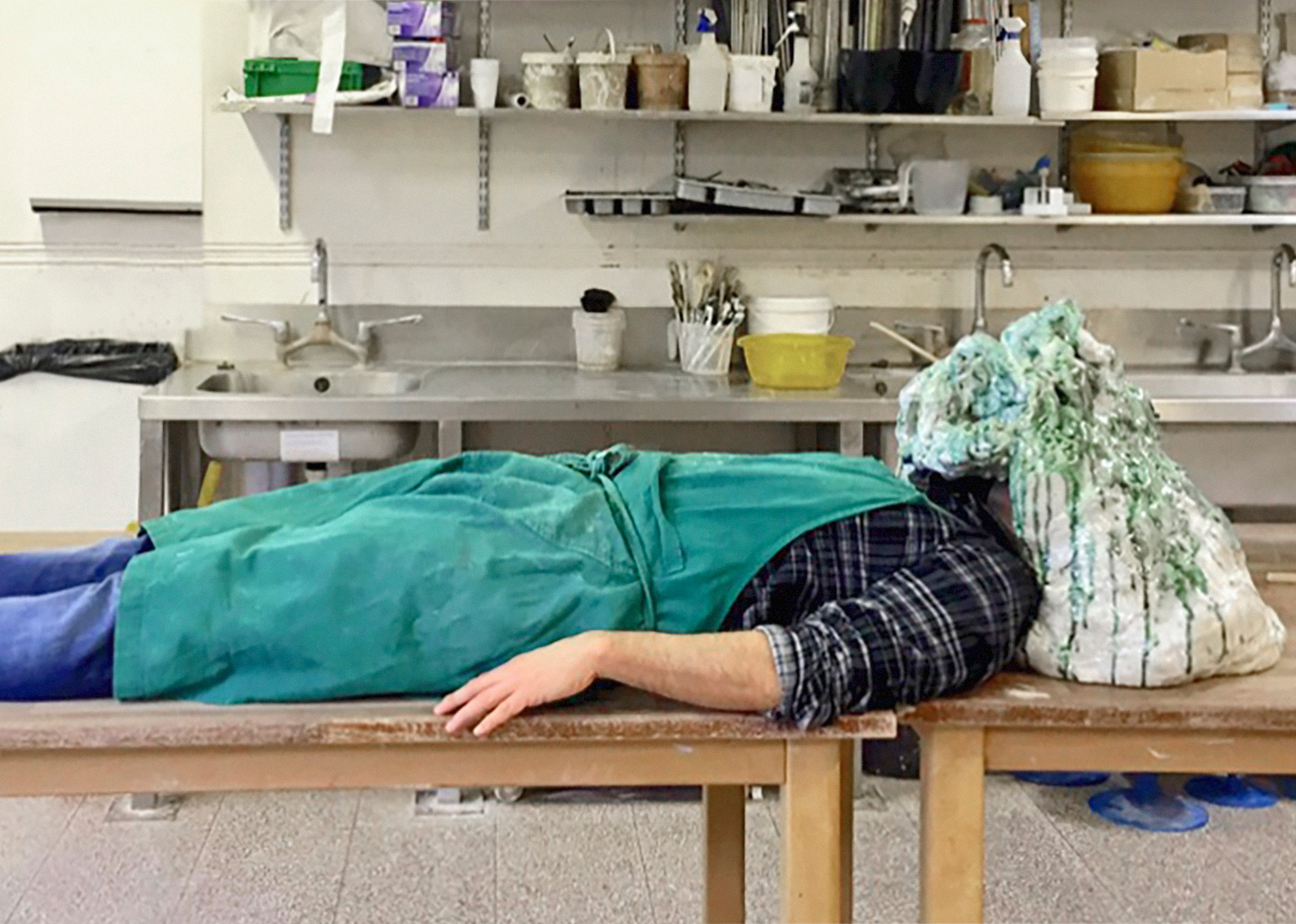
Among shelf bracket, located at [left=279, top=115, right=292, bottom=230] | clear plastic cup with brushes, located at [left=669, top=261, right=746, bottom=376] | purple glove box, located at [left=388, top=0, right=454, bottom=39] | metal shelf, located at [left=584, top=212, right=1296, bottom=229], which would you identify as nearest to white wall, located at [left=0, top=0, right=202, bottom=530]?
shelf bracket, located at [left=279, top=115, right=292, bottom=230]

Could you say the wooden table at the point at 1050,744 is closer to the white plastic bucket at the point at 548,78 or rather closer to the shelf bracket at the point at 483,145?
the white plastic bucket at the point at 548,78

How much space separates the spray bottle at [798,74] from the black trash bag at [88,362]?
66.5 inches

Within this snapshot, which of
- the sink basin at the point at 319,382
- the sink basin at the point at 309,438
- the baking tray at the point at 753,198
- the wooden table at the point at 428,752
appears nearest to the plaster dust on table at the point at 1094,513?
the wooden table at the point at 428,752

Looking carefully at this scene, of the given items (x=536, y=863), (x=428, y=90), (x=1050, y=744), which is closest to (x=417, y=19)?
(x=428, y=90)

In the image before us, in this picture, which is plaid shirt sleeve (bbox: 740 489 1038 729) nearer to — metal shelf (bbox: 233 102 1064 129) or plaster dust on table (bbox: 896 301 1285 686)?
plaster dust on table (bbox: 896 301 1285 686)

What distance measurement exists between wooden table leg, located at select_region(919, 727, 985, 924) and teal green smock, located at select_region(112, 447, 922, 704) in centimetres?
31

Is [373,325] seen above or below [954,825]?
above

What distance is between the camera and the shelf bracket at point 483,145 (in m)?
4.04

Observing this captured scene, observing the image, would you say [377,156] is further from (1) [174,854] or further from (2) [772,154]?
(1) [174,854]

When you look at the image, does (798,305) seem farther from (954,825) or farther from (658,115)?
(954,825)

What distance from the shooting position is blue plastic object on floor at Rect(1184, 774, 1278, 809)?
3.42 meters

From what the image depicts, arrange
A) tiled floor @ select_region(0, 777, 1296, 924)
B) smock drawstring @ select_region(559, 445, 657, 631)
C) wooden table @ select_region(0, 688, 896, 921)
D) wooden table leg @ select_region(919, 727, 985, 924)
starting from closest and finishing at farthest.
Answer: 1. wooden table @ select_region(0, 688, 896, 921)
2. wooden table leg @ select_region(919, 727, 985, 924)
3. smock drawstring @ select_region(559, 445, 657, 631)
4. tiled floor @ select_region(0, 777, 1296, 924)

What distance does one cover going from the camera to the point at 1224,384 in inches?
161

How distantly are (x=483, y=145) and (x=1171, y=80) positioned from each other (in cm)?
171
